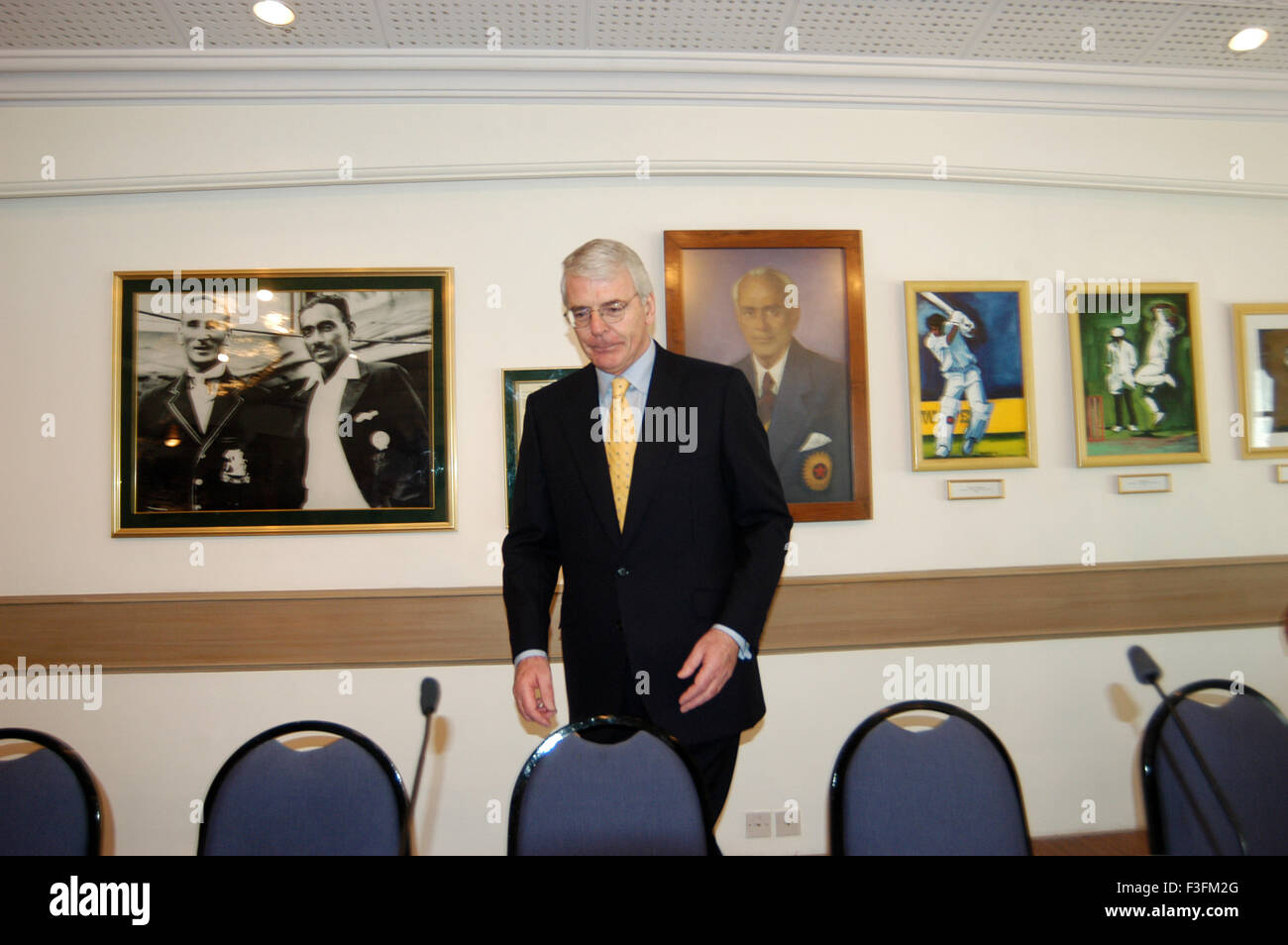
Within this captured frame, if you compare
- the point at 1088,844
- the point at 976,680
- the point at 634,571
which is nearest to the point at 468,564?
the point at 634,571

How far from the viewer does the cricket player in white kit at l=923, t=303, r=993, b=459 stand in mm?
3152

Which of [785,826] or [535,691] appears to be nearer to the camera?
[535,691]

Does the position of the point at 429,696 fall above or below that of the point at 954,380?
below

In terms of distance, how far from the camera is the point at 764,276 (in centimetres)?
309

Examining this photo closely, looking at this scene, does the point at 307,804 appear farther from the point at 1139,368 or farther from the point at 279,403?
the point at 1139,368

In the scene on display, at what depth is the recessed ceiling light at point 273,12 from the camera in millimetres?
2660

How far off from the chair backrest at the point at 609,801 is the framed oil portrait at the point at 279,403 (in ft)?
5.44

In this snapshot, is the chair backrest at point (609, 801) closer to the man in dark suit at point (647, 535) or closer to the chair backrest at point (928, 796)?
the man in dark suit at point (647, 535)

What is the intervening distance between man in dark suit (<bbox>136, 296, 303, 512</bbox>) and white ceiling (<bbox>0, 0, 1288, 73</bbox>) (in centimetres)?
119

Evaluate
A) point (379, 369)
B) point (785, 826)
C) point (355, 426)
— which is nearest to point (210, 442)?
point (355, 426)

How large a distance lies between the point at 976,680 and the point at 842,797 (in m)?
1.87

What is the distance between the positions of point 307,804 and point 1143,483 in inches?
140

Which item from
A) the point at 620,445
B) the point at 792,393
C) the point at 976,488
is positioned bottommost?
the point at 976,488

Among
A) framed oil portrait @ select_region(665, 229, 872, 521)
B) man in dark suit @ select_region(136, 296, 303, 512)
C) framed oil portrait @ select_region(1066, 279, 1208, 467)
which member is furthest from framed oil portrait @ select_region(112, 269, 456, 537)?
framed oil portrait @ select_region(1066, 279, 1208, 467)
